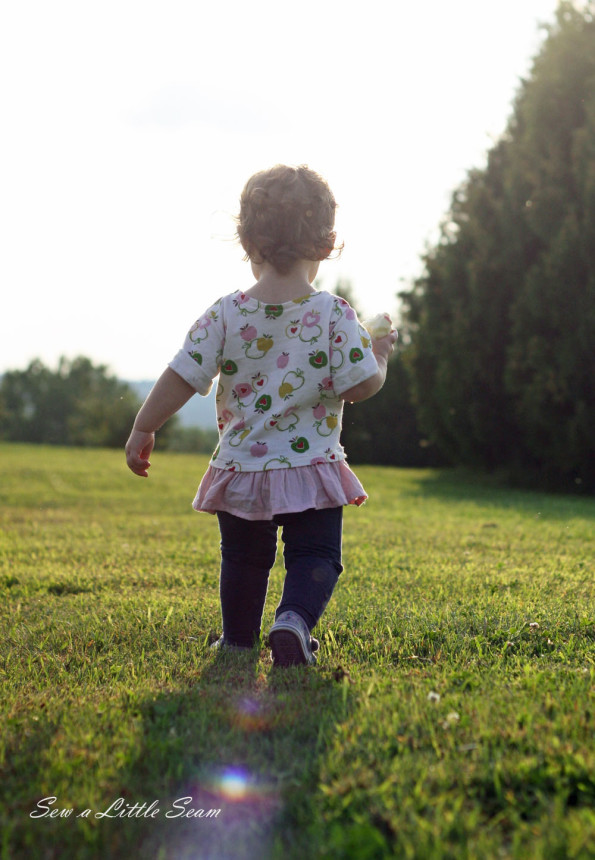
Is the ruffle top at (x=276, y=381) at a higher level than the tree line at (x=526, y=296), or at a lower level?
lower

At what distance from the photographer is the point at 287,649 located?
2457 millimetres

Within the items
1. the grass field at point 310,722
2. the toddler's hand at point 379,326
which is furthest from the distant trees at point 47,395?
the toddler's hand at point 379,326

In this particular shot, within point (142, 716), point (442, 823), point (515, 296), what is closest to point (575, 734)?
point (442, 823)

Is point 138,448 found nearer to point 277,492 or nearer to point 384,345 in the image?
point 277,492

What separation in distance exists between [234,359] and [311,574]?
813mm

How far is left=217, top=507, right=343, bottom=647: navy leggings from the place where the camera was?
2672 millimetres

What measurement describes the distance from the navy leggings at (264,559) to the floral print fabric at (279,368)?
8.3 inches

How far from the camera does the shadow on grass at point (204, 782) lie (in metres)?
1.41

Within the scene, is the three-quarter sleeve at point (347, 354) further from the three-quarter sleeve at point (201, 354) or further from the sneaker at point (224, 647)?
the sneaker at point (224, 647)

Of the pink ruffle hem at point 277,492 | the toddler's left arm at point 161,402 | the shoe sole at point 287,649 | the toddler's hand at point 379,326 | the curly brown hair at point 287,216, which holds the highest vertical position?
the curly brown hair at point 287,216

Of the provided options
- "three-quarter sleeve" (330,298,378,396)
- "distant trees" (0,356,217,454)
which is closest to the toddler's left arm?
"three-quarter sleeve" (330,298,378,396)

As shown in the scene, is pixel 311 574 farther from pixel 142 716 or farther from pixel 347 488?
pixel 142 716

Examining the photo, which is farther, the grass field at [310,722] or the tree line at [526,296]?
the tree line at [526,296]

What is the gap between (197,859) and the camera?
137cm
